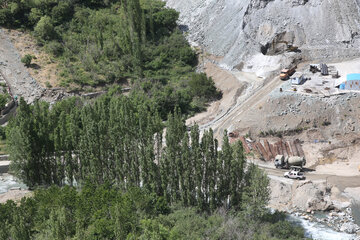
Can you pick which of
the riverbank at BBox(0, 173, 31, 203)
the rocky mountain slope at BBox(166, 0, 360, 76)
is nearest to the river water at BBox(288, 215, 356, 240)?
the riverbank at BBox(0, 173, 31, 203)

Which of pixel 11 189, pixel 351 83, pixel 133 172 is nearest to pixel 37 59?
pixel 11 189

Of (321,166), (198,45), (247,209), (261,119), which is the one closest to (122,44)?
(198,45)

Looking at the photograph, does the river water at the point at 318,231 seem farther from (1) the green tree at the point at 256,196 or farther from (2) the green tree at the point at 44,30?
(2) the green tree at the point at 44,30

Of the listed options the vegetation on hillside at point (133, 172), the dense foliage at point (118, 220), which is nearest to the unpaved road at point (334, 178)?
the vegetation on hillside at point (133, 172)

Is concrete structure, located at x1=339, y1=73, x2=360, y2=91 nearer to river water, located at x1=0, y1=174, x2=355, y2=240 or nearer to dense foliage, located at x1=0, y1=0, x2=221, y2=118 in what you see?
dense foliage, located at x1=0, y1=0, x2=221, y2=118

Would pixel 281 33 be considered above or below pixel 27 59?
above

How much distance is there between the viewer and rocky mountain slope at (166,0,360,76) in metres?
67.1

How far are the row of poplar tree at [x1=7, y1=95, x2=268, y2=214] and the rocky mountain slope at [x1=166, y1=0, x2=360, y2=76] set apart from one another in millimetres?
26873

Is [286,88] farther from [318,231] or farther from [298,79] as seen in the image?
[318,231]

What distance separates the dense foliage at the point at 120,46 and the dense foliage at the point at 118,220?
28.3 metres

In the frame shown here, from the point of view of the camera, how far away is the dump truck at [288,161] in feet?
171

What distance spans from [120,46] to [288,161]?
38.7 meters

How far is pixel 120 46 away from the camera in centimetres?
7838

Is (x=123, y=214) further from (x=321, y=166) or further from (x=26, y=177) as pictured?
(x=321, y=166)
